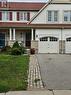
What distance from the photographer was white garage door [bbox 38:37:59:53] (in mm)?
43438

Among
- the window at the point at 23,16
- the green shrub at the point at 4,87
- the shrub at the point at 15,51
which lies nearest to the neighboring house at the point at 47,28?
the window at the point at 23,16

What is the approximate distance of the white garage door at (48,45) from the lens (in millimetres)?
43438

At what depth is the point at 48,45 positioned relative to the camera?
43.6 m

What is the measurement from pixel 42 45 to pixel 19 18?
5792 millimetres

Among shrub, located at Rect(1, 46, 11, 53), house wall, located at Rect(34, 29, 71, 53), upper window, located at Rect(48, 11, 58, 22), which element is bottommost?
shrub, located at Rect(1, 46, 11, 53)

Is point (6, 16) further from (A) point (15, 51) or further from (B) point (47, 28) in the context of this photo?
(A) point (15, 51)

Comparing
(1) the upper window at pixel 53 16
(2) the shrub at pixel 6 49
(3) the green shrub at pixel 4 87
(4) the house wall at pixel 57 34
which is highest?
(1) the upper window at pixel 53 16

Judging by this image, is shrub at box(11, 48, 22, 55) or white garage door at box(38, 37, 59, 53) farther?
white garage door at box(38, 37, 59, 53)

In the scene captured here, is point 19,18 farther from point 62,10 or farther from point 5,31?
point 62,10

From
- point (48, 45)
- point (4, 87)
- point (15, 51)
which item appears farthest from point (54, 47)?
point (4, 87)

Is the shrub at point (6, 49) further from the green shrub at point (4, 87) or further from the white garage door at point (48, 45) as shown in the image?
the green shrub at point (4, 87)

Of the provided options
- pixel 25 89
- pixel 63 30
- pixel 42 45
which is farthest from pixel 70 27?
pixel 25 89

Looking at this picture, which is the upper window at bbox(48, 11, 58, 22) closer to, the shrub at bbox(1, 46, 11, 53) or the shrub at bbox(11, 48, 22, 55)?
the shrub at bbox(1, 46, 11, 53)

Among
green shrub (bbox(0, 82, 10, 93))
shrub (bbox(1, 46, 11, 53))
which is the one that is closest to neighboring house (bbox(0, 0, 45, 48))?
shrub (bbox(1, 46, 11, 53))
